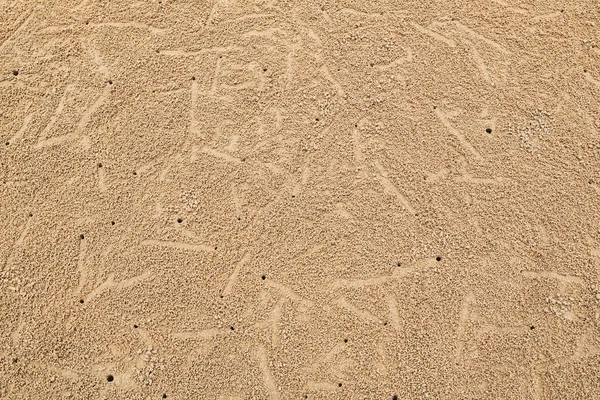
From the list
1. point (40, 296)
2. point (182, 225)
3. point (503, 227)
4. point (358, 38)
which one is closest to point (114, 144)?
point (182, 225)

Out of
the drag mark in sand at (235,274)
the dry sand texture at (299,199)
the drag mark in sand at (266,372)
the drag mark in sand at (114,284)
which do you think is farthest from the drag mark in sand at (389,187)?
the drag mark in sand at (114,284)

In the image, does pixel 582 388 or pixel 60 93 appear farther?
pixel 60 93

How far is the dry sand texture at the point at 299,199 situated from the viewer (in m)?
3.45

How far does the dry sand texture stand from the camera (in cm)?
345

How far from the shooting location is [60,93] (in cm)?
366

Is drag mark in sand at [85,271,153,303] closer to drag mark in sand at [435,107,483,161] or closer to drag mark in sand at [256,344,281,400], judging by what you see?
drag mark in sand at [256,344,281,400]

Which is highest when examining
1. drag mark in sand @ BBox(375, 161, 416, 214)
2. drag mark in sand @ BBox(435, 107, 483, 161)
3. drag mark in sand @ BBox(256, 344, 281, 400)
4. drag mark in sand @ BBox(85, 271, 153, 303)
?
drag mark in sand @ BBox(435, 107, 483, 161)

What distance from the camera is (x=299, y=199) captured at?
3582mm

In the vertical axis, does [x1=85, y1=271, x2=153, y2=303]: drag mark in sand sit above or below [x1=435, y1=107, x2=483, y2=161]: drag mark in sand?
below

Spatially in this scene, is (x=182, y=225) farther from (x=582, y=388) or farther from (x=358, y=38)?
(x=582, y=388)

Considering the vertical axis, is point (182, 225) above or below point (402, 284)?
above

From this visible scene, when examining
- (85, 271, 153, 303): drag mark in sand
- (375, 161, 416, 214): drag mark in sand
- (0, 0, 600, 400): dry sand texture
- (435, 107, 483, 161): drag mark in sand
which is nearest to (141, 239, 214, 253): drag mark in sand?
(0, 0, 600, 400): dry sand texture

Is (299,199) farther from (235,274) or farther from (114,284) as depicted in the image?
(114,284)

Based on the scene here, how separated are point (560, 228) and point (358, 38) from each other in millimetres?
2056
